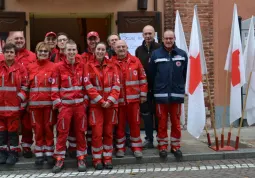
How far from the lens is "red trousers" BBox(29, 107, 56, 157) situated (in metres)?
6.73

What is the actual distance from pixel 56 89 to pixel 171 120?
6.76 ft

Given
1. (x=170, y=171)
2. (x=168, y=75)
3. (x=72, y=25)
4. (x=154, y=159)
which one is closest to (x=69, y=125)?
(x=154, y=159)

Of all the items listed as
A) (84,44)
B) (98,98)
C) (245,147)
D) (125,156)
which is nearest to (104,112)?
(98,98)

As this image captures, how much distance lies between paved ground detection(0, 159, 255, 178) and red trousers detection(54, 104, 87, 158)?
14.0 inches

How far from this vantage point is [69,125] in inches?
262

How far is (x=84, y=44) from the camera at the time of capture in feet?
42.9

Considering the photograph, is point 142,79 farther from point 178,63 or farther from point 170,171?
point 170,171

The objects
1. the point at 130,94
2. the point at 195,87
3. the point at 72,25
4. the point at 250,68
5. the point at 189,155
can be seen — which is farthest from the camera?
the point at 72,25

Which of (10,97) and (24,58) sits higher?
(24,58)

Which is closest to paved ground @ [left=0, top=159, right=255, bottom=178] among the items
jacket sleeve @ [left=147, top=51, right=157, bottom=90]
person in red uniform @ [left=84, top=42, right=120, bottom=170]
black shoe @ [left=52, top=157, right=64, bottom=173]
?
black shoe @ [left=52, top=157, right=64, bottom=173]

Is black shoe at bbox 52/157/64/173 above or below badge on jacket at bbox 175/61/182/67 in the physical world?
below

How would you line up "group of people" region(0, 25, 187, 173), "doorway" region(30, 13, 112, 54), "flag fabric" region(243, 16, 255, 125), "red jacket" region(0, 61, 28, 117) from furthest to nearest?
"doorway" region(30, 13, 112, 54), "flag fabric" region(243, 16, 255, 125), "red jacket" region(0, 61, 28, 117), "group of people" region(0, 25, 187, 173)

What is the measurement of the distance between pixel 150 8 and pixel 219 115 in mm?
3136

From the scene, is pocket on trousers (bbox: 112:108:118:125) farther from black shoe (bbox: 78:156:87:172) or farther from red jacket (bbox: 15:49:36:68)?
red jacket (bbox: 15:49:36:68)
